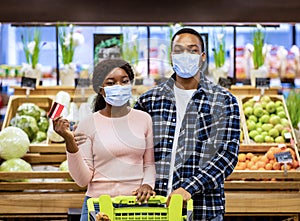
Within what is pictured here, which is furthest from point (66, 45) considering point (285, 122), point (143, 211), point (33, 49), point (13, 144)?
point (143, 211)

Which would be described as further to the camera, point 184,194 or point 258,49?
point 258,49

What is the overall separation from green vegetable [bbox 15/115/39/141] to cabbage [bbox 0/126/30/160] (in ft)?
0.84

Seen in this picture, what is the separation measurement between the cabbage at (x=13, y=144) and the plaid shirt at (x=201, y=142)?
5.52 feet

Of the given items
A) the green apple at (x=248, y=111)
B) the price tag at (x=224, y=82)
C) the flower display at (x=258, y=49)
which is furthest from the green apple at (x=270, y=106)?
the flower display at (x=258, y=49)

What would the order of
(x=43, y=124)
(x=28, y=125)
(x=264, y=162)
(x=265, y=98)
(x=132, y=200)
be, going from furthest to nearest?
(x=265, y=98) → (x=43, y=124) → (x=28, y=125) → (x=264, y=162) → (x=132, y=200)

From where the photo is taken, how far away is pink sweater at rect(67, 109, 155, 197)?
2.96 meters

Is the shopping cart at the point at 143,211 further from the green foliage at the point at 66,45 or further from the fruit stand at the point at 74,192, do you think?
the green foliage at the point at 66,45

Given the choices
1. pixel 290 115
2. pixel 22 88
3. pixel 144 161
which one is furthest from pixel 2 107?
pixel 144 161

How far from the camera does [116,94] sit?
297 centimetres

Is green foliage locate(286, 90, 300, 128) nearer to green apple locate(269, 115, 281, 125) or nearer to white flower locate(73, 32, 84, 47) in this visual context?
green apple locate(269, 115, 281, 125)

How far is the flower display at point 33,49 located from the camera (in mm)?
5530

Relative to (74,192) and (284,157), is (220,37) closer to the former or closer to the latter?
(284,157)

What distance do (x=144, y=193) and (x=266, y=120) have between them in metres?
2.50

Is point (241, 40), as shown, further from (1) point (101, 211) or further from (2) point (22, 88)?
(1) point (101, 211)
